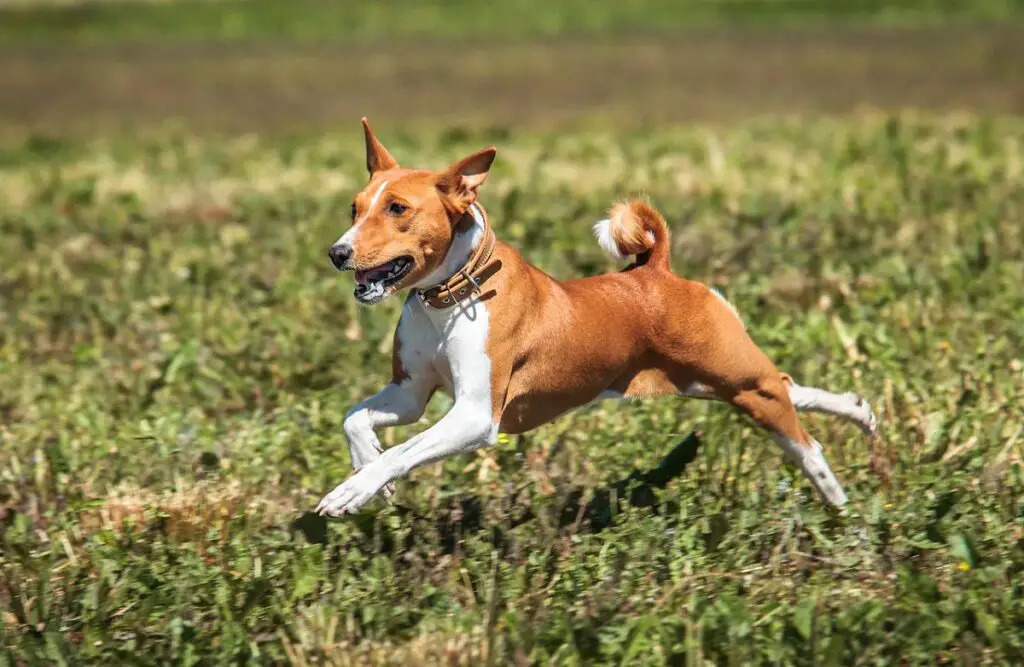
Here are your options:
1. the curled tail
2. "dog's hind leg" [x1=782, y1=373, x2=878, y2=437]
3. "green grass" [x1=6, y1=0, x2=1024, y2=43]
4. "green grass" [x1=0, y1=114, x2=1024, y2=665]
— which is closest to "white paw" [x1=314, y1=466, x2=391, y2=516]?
"green grass" [x1=0, y1=114, x2=1024, y2=665]

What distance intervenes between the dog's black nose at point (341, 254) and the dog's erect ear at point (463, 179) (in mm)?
438

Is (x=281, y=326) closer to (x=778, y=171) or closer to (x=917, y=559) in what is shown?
(x=917, y=559)

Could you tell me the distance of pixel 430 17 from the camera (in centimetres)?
3891

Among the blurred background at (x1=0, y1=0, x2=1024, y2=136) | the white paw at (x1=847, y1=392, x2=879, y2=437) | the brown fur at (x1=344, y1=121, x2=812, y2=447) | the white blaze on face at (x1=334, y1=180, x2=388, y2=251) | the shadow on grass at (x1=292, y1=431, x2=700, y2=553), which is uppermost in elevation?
the white blaze on face at (x1=334, y1=180, x2=388, y2=251)

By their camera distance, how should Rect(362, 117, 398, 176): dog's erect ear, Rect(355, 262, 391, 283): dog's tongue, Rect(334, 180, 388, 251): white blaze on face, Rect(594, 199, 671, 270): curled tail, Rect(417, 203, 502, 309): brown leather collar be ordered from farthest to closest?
Rect(594, 199, 671, 270): curled tail < Rect(362, 117, 398, 176): dog's erect ear < Rect(417, 203, 502, 309): brown leather collar < Rect(355, 262, 391, 283): dog's tongue < Rect(334, 180, 388, 251): white blaze on face

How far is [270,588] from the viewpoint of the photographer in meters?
5.31

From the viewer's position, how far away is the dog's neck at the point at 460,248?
17.7 feet

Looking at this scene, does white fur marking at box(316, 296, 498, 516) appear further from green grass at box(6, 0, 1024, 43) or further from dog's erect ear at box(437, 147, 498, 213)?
green grass at box(6, 0, 1024, 43)

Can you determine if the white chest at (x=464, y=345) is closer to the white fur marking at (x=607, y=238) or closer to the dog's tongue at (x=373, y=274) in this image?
the dog's tongue at (x=373, y=274)

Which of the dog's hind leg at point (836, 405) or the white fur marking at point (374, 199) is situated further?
the dog's hind leg at point (836, 405)

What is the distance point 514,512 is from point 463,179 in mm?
1429

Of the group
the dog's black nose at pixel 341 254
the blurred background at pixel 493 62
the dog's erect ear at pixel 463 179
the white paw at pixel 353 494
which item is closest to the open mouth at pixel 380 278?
the dog's black nose at pixel 341 254

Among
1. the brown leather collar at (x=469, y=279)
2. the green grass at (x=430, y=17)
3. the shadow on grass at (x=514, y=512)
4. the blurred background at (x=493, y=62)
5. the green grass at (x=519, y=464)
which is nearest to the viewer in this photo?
the green grass at (x=519, y=464)

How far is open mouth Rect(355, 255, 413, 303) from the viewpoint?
5.16m
